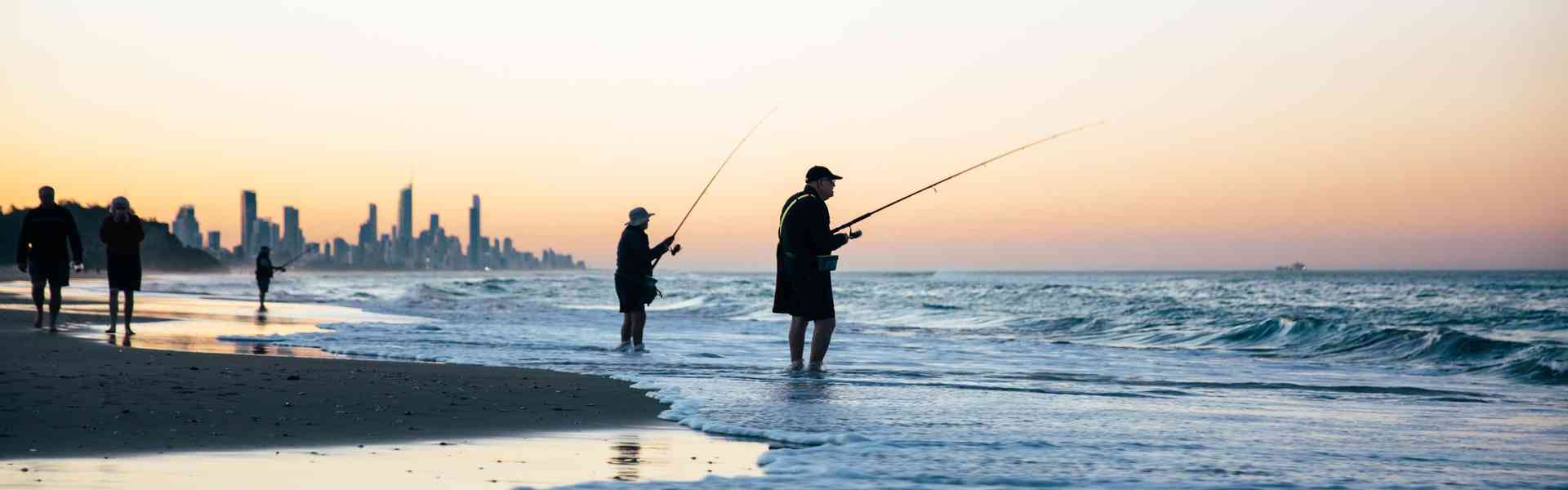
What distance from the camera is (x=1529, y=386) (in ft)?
29.5

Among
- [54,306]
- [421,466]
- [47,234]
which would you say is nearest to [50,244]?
[47,234]

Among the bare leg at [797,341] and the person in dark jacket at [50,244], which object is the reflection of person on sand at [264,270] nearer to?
the person in dark jacket at [50,244]

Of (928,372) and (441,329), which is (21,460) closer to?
(928,372)

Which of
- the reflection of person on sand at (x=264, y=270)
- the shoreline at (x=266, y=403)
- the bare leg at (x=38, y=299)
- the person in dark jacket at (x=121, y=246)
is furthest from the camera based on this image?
the reflection of person on sand at (x=264, y=270)

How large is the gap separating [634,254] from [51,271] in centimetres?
532

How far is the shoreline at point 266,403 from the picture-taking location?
180 inches

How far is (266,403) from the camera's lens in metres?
5.70

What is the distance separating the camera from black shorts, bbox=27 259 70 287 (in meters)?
11.6

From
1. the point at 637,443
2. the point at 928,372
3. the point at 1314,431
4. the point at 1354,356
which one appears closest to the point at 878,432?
the point at 637,443

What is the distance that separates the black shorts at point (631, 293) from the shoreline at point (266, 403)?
2.49 m

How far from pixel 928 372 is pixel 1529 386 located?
13.8ft

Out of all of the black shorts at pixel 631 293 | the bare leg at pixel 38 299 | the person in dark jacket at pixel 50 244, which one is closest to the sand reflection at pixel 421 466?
the black shorts at pixel 631 293

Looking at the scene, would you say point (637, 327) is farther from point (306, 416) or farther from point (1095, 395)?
point (306, 416)

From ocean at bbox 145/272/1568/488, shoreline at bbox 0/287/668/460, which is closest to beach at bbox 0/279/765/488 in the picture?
shoreline at bbox 0/287/668/460
